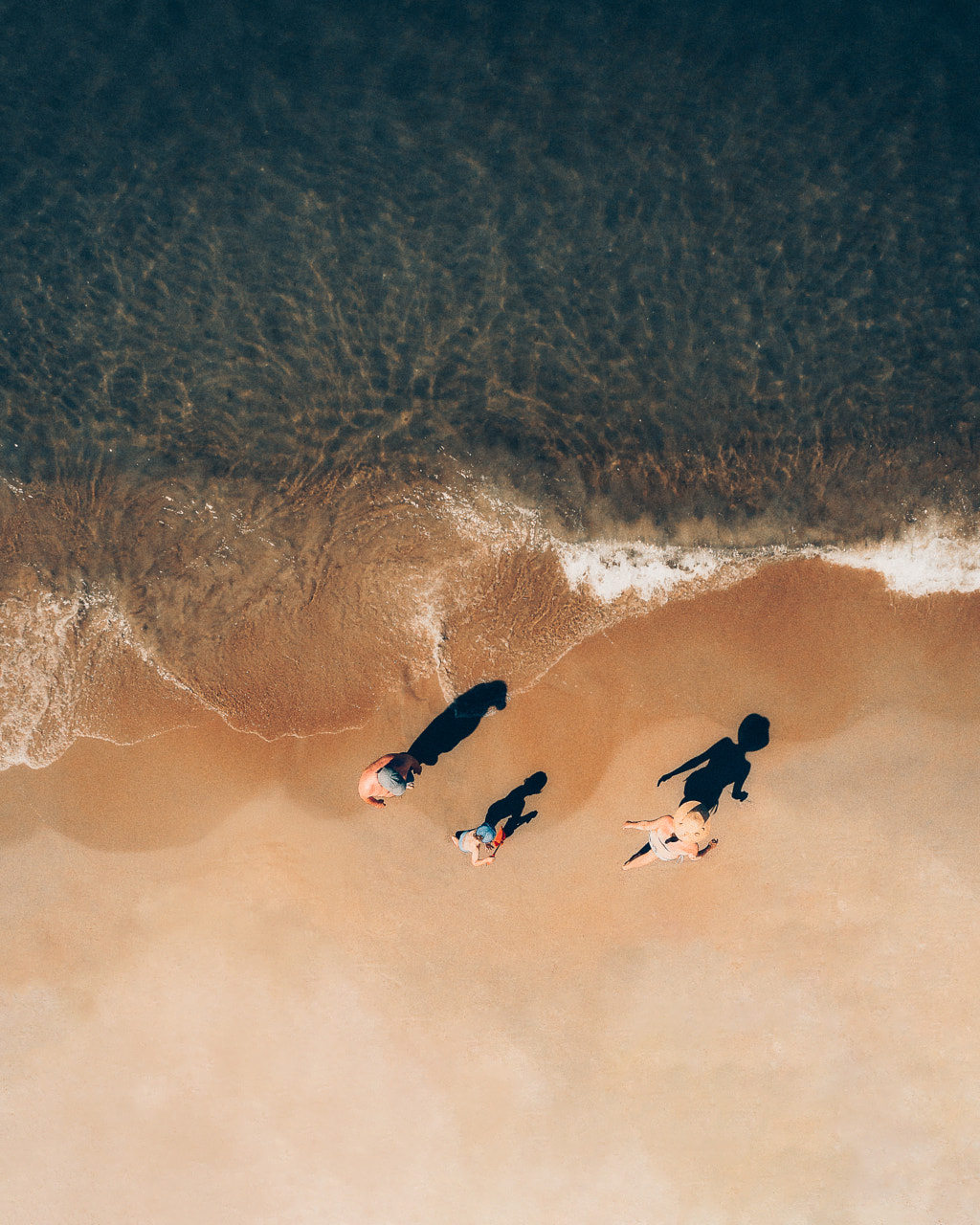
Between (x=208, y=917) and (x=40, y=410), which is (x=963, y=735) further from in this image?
(x=40, y=410)

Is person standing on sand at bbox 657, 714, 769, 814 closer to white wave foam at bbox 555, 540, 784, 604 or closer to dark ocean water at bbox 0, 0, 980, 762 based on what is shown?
white wave foam at bbox 555, 540, 784, 604

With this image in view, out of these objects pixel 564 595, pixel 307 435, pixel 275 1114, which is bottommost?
pixel 275 1114

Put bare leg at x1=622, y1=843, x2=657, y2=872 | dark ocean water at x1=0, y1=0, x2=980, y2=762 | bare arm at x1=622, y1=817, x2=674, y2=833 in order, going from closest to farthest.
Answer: bare arm at x1=622, y1=817, x2=674, y2=833
bare leg at x1=622, y1=843, x2=657, y2=872
dark ocean water at x1=0, y1=0, x2=980, y2=762

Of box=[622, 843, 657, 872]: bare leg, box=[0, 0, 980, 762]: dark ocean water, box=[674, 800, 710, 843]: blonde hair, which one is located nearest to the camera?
box=[674, 800, 710, 843]: blonde hair

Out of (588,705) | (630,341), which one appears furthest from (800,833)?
(630,341)

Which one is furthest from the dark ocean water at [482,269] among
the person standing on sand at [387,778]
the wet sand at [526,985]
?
the person standing on sand at [387,778]

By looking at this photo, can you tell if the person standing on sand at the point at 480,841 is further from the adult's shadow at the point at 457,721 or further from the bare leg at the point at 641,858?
the bare leg at the point at 641,858

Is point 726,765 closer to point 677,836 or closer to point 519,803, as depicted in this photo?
point 677,836

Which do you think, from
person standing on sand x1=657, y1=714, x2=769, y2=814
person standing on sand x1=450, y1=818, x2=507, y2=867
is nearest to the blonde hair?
person standing on sand x1=657, y1=714, x2=769, y2=814
